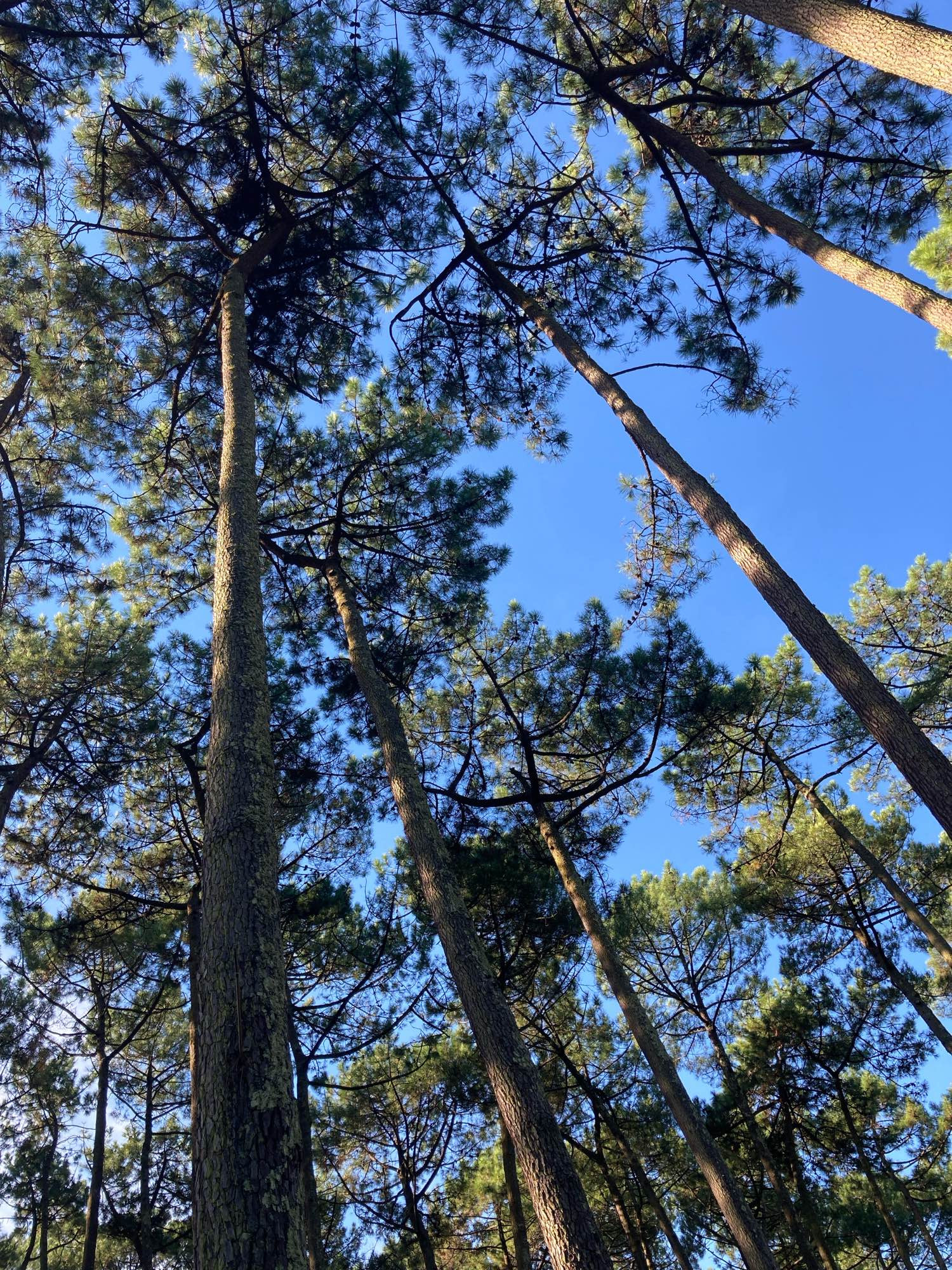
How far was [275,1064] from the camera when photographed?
92.7 inches

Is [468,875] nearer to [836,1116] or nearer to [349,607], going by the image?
[349,607]

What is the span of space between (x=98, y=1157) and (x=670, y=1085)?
6008 mm

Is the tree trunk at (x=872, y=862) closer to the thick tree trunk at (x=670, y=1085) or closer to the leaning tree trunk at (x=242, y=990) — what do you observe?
the thick tree trunk at (x=670, y=1085)

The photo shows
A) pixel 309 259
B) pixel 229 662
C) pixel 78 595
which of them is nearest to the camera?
pixel 229 662

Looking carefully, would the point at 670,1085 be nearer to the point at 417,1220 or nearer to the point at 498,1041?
the point at 498,1041

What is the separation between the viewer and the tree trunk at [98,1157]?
24.5ft

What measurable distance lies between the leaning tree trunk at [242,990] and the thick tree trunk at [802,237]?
4446mm

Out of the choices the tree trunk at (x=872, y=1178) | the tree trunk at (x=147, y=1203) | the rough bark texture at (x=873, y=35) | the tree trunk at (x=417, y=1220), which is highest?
the rough bark texture at (x=873, y=35)

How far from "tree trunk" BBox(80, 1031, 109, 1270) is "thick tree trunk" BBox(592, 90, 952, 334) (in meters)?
10.4

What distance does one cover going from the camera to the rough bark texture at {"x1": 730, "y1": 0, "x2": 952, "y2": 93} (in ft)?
11.2

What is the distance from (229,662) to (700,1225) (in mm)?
11922

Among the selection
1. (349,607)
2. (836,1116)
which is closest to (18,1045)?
(349,607)

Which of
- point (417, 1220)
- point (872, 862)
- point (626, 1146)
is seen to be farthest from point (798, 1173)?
point (417, 1220)

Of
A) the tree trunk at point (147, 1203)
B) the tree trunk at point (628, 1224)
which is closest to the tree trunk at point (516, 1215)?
the tree trunk at point (628, 1224)
